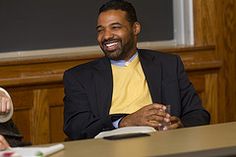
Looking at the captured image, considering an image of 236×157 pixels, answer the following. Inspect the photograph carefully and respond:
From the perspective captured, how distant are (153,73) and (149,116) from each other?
431 millimetres

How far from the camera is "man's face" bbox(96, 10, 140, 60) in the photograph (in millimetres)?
3334

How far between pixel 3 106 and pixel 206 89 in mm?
2005

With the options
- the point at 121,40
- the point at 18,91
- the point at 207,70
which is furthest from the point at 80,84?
the point at 207,70

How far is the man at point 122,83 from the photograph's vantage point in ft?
10.7

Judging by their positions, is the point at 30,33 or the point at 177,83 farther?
the point at 30,33

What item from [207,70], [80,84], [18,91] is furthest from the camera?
[207,70]

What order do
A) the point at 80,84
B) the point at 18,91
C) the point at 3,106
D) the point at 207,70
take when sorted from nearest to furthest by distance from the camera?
the point at 3,106 < the point at 80,84 < the point at 18,91 < the point at 207,70

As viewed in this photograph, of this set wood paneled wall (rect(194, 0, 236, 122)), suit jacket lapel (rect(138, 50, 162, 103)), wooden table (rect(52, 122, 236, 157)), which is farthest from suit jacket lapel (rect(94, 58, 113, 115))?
wood paneled wall (rect(194, 0, 236, 122))

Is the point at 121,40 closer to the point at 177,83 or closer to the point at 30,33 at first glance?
the point at 177,83

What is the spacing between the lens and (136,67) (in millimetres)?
3428

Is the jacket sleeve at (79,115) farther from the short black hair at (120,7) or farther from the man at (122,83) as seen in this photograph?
the short black hair at (120,7)

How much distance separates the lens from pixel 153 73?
3.40m

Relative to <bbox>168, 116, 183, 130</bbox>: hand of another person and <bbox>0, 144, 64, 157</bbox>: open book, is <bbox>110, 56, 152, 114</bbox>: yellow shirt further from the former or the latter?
<bbox>0, 144, 64, 157</bbox>: open book

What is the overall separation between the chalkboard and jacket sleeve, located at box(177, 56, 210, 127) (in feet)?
3.54
